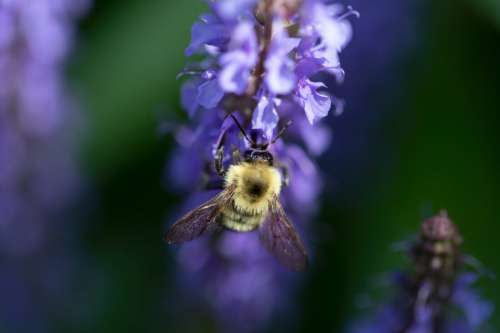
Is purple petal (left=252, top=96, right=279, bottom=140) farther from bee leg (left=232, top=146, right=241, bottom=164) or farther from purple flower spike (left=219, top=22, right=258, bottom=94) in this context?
bee leg (left=232, top=146, right=241, bottom=164)

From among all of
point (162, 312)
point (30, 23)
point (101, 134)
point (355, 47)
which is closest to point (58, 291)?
point (162, 312)

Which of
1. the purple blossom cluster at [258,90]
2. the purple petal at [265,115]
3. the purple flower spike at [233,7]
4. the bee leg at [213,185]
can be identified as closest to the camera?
the purple flower spike at [233,7]

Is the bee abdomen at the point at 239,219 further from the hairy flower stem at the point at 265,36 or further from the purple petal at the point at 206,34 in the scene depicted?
the purple petal at the point at 206,34

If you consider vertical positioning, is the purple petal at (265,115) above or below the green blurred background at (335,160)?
above

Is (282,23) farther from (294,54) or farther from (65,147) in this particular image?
(65,147)

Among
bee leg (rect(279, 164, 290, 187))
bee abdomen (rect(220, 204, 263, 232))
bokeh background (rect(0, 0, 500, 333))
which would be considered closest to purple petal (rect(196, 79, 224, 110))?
bee abdomen (rect(220, 204, 263, 232))

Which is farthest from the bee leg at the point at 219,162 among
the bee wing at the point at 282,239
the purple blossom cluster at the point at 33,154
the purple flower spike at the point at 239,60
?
the purple blossom cluster at the point at 33,154

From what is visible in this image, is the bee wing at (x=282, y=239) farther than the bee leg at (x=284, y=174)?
No

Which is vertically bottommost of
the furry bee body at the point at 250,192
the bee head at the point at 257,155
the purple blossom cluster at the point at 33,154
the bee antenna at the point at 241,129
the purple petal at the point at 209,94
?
the purple blossom cluster at the point at 33,154
